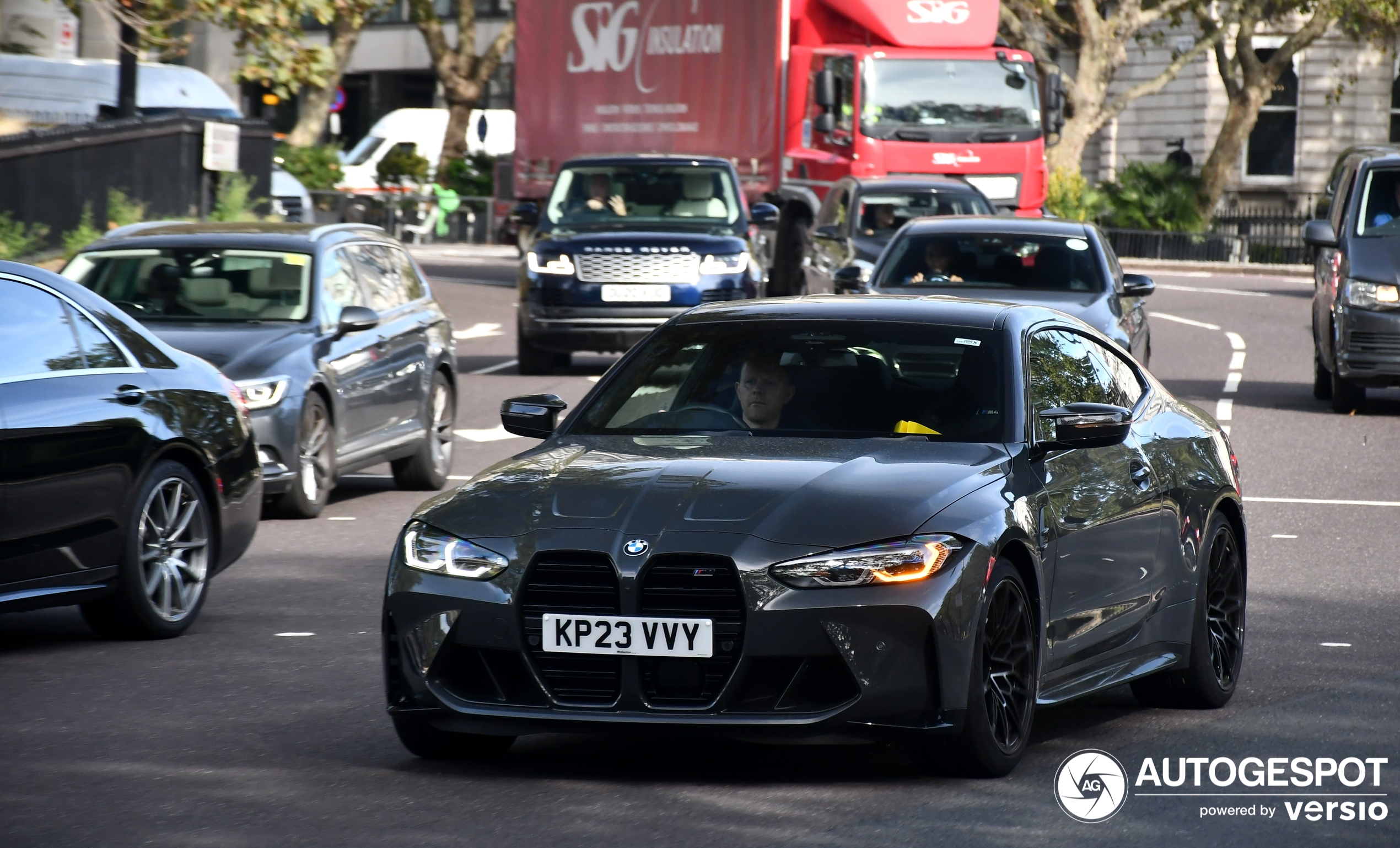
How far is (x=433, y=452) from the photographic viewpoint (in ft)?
46.0

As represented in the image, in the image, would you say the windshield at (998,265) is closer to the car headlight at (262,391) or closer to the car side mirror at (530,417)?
the car headlight at (262,391)

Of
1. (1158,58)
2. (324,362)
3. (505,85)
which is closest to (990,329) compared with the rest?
(324,362)

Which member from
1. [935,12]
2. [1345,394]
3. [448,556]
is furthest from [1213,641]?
[935,12]

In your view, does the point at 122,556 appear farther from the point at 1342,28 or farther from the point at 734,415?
the point at 1342,28

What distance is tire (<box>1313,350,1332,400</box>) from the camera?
1956 cm

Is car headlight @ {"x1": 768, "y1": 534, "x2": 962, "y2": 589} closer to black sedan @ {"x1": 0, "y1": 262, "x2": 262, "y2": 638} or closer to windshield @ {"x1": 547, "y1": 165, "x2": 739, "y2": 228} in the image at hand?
black sedan @ {"x1": 0, "y1": 262, "x2": 262, "y2": 638}

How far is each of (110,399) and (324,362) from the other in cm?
408

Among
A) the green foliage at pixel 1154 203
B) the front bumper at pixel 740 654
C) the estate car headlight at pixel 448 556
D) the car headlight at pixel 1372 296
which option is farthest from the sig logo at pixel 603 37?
the front bumper at pixel 740 654

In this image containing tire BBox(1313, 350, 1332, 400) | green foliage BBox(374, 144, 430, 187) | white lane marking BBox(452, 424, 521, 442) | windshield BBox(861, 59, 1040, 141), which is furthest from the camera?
green foliage BBox(374, 144, 430, 187)

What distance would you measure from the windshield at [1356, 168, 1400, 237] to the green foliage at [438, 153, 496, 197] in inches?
1384

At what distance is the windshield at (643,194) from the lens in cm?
2184

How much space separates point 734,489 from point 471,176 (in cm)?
4817

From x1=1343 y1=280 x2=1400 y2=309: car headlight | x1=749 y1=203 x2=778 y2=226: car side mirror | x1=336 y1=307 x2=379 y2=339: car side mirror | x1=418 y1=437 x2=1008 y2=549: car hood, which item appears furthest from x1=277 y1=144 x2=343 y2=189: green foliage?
x1=418 y1=437 x2=1008 y2=549: car hood

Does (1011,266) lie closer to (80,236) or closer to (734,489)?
(734,489)
